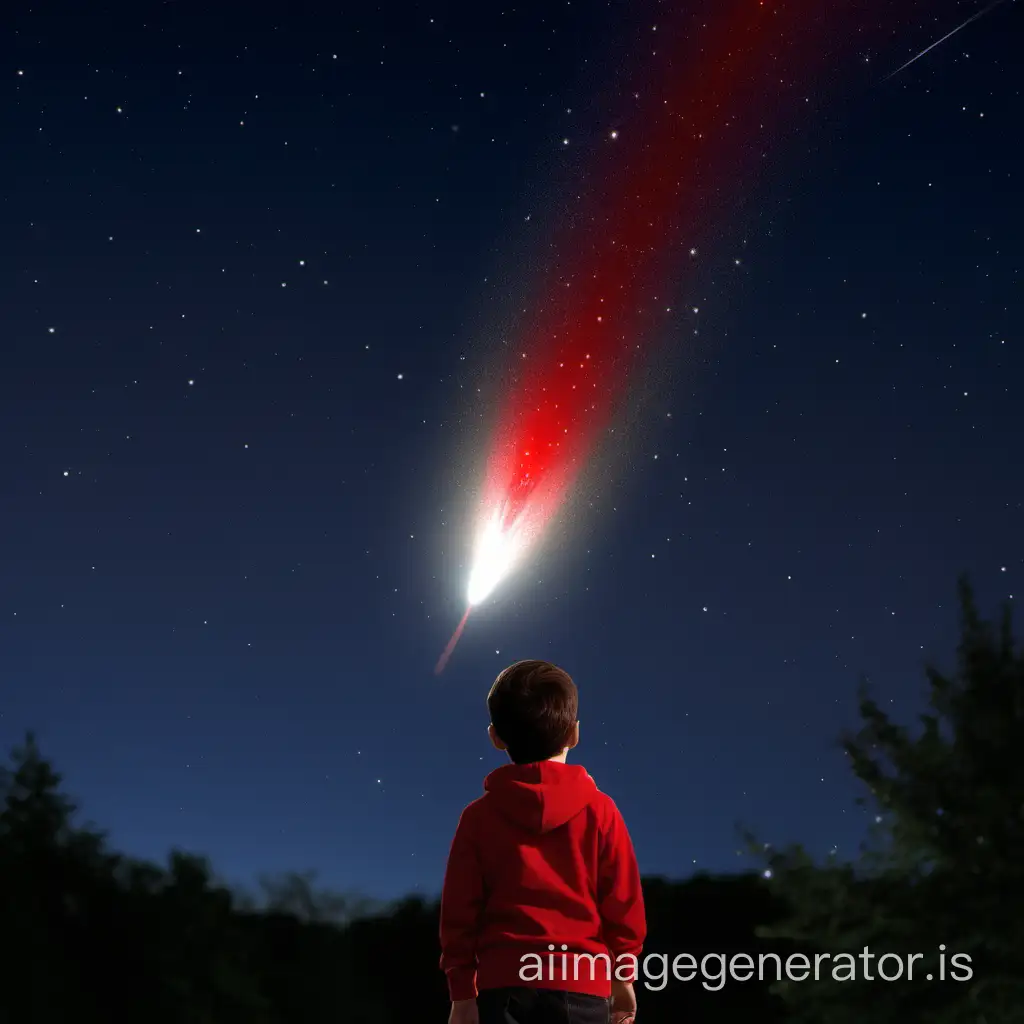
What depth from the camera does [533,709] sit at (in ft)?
10.8

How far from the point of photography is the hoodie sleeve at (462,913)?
326 centimetres

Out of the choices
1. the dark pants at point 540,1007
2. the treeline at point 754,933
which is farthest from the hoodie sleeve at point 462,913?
the treeline at point 754,933

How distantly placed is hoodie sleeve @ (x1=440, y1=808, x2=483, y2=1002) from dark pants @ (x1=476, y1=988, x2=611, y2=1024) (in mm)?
115

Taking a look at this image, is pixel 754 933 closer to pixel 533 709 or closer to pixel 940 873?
pixel 940 873

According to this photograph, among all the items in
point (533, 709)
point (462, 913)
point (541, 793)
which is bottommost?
point (462, 913)

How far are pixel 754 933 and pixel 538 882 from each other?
11477 mm

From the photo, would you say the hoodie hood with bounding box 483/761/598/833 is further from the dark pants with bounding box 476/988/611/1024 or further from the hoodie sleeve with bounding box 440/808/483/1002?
the dark pants with bounding box 476/988/611/1024

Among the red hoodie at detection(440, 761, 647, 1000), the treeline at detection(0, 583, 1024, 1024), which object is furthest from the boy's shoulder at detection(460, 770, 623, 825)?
the treeline at detection(0, 583, 1024, 1024)

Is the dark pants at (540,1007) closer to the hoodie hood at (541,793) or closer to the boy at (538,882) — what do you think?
the boy at (538,882)

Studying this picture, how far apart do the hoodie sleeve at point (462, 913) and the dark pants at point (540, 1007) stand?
0.11m

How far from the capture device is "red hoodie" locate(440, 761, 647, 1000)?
321 centimetres

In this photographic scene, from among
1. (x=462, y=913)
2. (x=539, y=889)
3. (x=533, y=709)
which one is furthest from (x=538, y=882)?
(x=533, y=709)

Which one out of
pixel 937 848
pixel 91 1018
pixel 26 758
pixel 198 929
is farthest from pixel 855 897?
pixel 26 758

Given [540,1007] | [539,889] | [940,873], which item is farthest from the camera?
[940,873]
